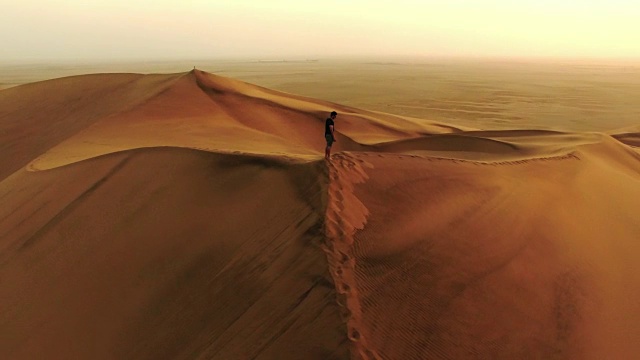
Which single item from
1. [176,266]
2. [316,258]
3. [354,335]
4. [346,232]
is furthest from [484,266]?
[176,266]

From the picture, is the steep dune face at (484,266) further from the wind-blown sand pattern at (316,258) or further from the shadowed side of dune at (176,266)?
the shadowed side of dune at (176,266)

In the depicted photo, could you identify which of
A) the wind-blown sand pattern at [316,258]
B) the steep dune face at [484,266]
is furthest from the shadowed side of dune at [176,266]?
the steep dune face at [484,266]

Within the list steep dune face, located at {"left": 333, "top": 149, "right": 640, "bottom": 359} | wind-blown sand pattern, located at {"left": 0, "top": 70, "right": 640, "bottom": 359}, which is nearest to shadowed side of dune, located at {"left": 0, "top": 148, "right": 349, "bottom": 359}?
wind-blown sand pattern, located at {"left": 0, "top": 70, "right": 640, "bottom": 359}

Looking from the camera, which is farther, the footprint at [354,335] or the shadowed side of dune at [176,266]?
the shadowed side of dune at [176,266]

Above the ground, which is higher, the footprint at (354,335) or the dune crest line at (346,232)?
the dune crest line at (346,232)
